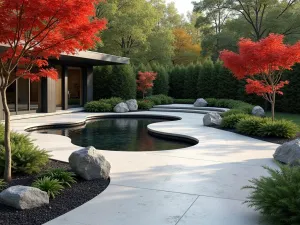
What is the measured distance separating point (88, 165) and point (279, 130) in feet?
21.5

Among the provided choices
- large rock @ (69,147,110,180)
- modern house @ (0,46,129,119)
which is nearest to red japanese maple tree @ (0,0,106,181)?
large rock @ (69,147,110,180)

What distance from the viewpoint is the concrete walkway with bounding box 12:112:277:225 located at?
3889 mm

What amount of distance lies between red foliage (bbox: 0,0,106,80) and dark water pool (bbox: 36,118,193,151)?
4.17 m

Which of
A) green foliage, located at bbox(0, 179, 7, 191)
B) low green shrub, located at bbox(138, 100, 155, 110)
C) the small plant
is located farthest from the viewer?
low green shrub, located at bbox(138, 100, 155, 110)

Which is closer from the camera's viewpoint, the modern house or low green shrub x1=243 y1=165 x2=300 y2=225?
low green shrub x1=243 y1=165 x2=300 y2=225

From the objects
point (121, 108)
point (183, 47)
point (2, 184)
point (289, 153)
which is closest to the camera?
point (2, 184)

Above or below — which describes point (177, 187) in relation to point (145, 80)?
below

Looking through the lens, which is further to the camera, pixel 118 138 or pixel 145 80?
pixel 145 80

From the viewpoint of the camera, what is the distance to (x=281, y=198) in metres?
3.62

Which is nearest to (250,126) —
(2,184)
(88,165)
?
(88,165)

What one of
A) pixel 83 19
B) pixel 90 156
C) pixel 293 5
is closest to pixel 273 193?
pixel 90 156

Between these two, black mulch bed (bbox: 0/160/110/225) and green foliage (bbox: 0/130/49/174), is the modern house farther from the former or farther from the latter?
black mulch bed (bbox: 0/160/110/225)

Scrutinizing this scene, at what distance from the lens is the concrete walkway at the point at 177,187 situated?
3.89 meters

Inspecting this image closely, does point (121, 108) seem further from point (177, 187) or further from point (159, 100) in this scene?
point (177, 187)
